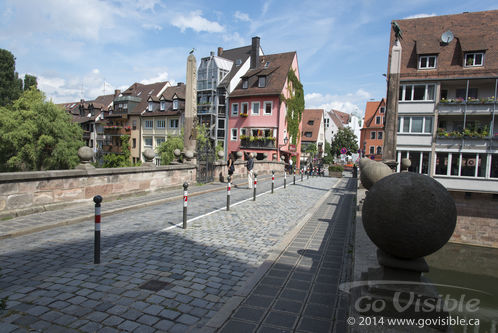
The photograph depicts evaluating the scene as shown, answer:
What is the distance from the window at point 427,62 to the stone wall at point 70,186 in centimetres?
2508

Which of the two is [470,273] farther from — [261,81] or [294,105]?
[261,81]

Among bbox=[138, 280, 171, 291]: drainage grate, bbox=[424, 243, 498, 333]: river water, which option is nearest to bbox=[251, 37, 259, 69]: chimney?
bbox=[424, 243, 498, 333]: river water

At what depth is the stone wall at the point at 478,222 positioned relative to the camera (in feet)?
74.5

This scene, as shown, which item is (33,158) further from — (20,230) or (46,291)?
(46,291)

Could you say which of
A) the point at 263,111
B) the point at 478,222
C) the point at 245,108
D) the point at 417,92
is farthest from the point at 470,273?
the point at 245,108

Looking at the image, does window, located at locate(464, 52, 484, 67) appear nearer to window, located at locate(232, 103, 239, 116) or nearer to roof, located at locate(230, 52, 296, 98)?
roof, located at locate(230, 52, 296, 98)

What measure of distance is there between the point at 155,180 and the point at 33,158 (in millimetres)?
24512

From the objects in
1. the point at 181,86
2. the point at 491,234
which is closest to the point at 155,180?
the point at 491,234

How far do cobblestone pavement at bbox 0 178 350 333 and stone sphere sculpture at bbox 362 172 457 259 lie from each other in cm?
219

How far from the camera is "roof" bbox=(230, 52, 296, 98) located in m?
40.1

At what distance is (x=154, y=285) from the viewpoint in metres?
4.37

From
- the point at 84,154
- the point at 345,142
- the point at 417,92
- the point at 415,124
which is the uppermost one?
the point at 417,92

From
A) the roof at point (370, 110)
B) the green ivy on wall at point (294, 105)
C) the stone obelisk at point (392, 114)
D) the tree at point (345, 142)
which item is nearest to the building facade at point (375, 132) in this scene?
the roof at point (370, 110)

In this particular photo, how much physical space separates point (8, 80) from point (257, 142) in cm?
3663
